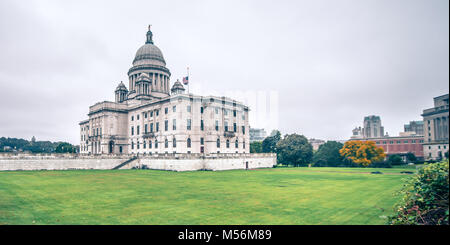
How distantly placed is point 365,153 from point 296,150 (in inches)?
702

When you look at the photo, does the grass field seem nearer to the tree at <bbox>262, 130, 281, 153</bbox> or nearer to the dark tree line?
the tree at <bbox>262, 130, 281, 153</bbox>

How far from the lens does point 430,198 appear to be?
31.9 ft

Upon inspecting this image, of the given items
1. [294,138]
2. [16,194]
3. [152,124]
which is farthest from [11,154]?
[294,138]

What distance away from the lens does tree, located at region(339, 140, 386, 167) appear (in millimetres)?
73375

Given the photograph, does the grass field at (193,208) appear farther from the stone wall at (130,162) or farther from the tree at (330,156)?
the tree at (330,156)

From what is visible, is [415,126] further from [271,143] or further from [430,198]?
[430,198]

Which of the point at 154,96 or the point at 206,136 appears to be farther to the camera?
the point at 154,96

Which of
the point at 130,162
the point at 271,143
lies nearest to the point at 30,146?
the point at 130,162

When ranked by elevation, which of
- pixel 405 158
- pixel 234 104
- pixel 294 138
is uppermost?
pixel 234 104

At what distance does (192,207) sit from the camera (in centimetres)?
1766

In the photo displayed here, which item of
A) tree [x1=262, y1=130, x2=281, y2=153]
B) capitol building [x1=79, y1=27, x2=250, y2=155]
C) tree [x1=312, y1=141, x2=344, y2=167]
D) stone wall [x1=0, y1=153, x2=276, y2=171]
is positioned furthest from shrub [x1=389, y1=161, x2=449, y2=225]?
tree [x1=262, y1=130, x2=281, y2=153]

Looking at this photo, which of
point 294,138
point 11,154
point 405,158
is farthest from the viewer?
point 294,138
